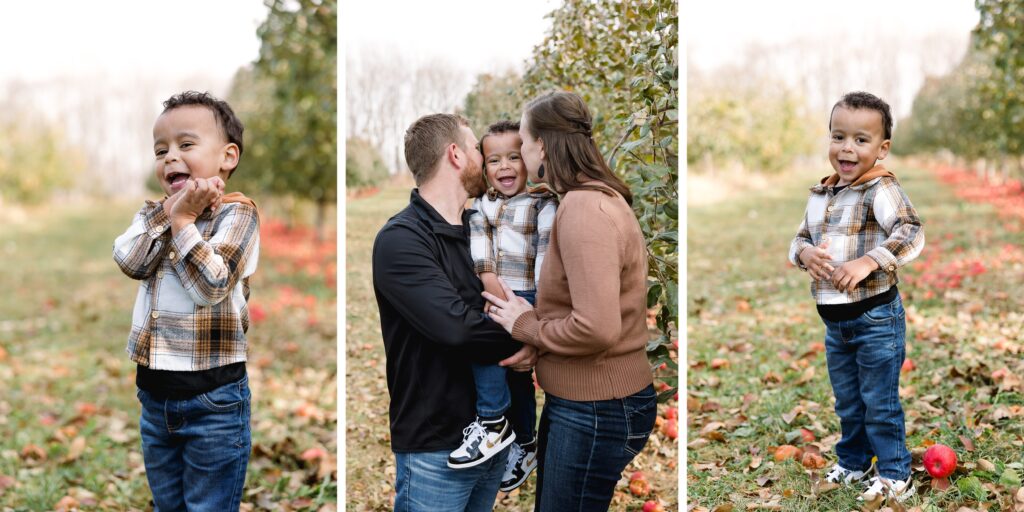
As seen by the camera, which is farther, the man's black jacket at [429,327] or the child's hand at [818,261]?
the child's hand at [818,261]

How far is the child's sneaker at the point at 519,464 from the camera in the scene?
2.88 m

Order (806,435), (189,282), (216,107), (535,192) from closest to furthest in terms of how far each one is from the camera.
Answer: (189,282) < (216,107) < (535,192) < (806,435)

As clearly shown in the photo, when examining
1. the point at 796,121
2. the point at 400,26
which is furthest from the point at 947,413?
the point at 796,121

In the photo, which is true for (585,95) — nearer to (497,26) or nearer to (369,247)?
(497,26)

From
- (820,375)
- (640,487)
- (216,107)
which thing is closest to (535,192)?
(216,107)

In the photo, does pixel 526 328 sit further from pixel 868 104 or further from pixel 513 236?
pixel 868 104

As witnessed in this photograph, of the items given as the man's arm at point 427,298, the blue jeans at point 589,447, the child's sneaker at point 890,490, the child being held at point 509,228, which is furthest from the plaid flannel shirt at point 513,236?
the child's sneaker at point 890,490

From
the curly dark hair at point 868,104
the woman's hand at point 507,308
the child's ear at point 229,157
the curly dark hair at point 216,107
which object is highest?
the curly dark hair at point 868,104

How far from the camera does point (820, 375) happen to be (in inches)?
202

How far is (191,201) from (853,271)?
7.45 feet

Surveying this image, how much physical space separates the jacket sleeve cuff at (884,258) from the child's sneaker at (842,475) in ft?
3.46

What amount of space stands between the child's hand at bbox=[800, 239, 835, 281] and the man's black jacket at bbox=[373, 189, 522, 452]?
4.37 ft

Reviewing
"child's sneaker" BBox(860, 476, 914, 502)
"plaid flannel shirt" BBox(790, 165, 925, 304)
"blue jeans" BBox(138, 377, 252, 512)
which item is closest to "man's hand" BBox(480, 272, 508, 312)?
"blue jeans" BBox(138, 377, 252, 512)

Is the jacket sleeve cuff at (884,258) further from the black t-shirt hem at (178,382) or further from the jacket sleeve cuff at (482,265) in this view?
the black t-shirt hem at (178,382)
